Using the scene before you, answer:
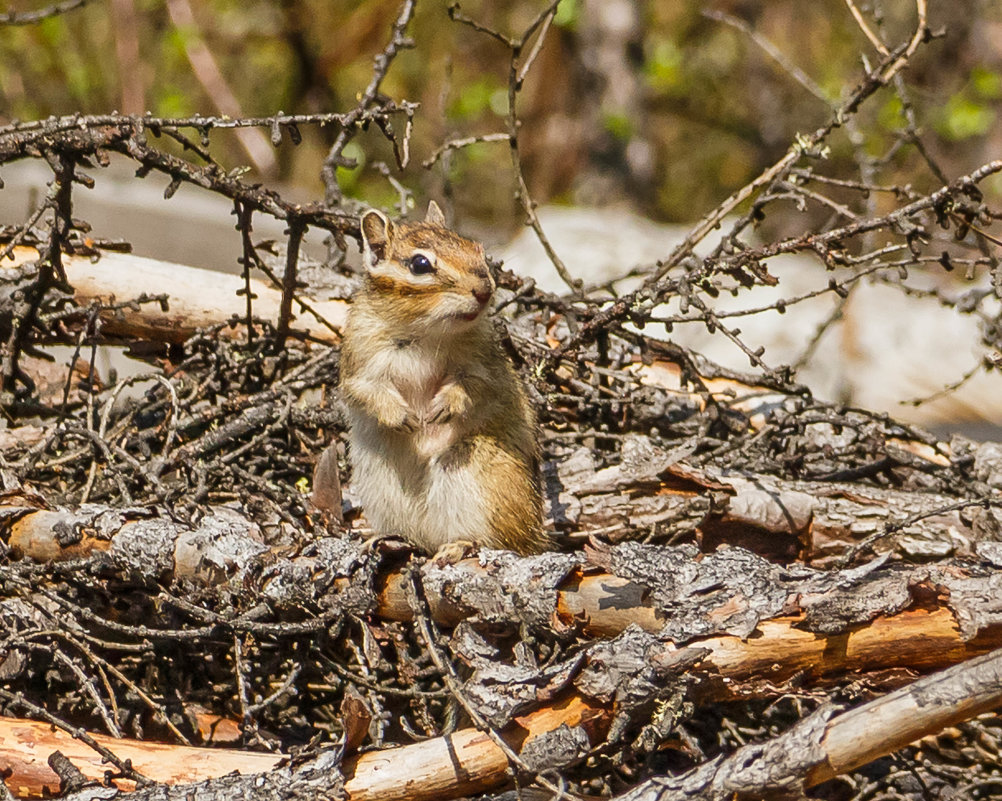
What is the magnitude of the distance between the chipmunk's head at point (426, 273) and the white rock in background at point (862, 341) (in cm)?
298

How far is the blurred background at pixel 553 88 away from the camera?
9.97 meters

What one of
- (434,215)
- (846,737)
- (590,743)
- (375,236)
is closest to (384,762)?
(590,743)

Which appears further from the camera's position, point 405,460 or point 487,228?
point 487,228

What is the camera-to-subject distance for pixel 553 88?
35.4ft

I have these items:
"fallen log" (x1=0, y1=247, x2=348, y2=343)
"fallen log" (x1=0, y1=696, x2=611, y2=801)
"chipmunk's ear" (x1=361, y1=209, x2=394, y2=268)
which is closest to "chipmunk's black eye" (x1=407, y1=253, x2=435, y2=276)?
"chipmunk's ear" (x1=361, y1=209, x2=394, y2=268)

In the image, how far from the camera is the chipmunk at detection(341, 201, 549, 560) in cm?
320

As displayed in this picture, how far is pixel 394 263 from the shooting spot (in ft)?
11.2

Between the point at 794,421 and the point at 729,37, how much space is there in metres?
9.16

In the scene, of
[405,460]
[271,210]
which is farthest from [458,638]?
[271,210]

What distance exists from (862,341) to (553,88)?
4.90 metres

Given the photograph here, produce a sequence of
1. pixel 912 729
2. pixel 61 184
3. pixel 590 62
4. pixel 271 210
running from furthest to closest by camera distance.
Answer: pixel 590 62 < pixel 271 210 < pixel 61 184 < pixel 912 729

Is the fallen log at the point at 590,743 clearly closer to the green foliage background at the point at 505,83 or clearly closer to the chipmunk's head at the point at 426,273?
the chipmunk's head at the point at 426,273

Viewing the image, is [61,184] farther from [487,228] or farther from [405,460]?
[487,228]

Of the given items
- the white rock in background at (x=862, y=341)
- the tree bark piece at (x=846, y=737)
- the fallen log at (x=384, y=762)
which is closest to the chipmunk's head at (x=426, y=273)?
the fallen log at (x=384, y=762)
